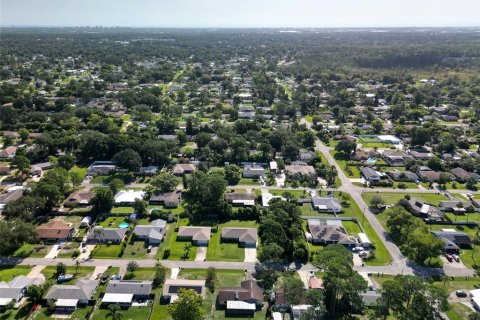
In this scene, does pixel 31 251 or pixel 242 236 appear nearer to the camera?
pixel 31 251

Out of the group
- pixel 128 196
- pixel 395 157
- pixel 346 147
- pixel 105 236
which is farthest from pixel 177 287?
pixel 395 157

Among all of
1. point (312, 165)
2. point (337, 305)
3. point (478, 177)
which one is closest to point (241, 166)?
point (312, 165)

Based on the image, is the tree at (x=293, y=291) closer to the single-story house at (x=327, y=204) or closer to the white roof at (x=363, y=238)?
the white roof at (x=363, y=238)

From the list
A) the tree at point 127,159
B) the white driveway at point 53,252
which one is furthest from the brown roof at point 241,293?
the tree at point 127,159

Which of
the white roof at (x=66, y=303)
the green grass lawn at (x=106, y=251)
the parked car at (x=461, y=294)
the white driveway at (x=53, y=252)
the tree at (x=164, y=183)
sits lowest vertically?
the parked car at (x=461, y=294)

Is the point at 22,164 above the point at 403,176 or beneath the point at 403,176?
above

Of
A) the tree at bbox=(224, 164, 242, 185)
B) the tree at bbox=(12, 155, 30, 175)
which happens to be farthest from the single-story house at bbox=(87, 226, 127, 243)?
the tree at bbox=(12, 155, 30, 175)

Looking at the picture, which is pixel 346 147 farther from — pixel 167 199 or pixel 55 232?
pixel 55 232
